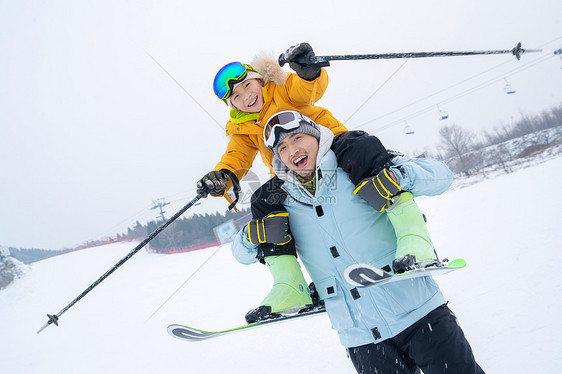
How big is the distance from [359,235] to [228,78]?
192 centimetres

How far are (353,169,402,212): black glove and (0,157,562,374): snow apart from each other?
295 centimetres

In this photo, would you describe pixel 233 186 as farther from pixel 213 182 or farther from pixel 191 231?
pixel 191 231

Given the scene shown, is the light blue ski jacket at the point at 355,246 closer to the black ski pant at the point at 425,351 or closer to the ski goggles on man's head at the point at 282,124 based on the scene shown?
the black ski pant at the point at 425,351

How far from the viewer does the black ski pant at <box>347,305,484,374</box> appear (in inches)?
69.7

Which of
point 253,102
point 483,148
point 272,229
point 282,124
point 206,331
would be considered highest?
point 253,102

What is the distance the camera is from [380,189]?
182 centimetres

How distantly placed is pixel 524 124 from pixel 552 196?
73737mm

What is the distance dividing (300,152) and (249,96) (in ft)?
3.33

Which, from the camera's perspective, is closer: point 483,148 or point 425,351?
point 425,351

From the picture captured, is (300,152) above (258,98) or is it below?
below

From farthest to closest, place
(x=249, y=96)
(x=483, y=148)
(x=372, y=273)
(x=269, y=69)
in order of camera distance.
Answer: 1. (x=483, y=148)
2. (x=269, y=69)
3. (x=249, y=96)
4. (x=372, y=273)

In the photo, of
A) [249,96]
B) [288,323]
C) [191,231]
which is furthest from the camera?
[191,231]

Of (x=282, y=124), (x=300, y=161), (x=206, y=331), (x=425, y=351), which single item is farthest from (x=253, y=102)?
(x=425, y=351)

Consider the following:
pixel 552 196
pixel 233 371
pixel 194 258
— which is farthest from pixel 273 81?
pixel 194 258
